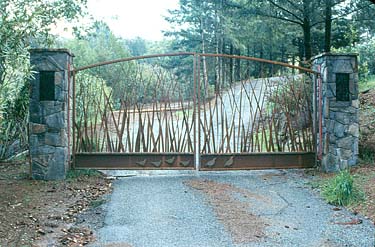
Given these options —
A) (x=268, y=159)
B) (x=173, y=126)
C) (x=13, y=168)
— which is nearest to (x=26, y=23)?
(x=173, y=126)

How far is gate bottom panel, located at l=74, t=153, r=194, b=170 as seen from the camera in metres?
6.89

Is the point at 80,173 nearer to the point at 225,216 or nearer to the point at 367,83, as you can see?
the point at 225,216

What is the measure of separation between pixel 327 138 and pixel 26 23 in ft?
15.7

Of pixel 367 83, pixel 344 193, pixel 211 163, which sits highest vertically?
pixel 367 83

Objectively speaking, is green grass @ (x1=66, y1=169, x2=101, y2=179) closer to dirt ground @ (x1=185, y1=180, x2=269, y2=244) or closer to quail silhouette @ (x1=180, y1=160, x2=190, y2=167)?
quail silhouette @ (x1=180, y1=160, x2=190, y2=167)

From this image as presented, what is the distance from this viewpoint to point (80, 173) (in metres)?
6.70

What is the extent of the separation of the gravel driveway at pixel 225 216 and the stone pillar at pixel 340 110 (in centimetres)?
68

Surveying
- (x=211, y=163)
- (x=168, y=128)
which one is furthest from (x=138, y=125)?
(x=211, y=163)

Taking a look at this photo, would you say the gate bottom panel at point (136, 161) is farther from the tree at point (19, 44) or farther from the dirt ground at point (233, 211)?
the tree at point (19, 44)

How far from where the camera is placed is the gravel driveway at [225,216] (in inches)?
155

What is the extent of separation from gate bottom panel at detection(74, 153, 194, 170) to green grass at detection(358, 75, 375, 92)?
20.8ft

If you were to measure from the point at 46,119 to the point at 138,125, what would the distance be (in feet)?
4.66

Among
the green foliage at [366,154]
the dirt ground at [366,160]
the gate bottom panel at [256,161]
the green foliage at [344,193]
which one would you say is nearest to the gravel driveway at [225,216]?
the green foliage at [344,193]

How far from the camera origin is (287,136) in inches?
292
